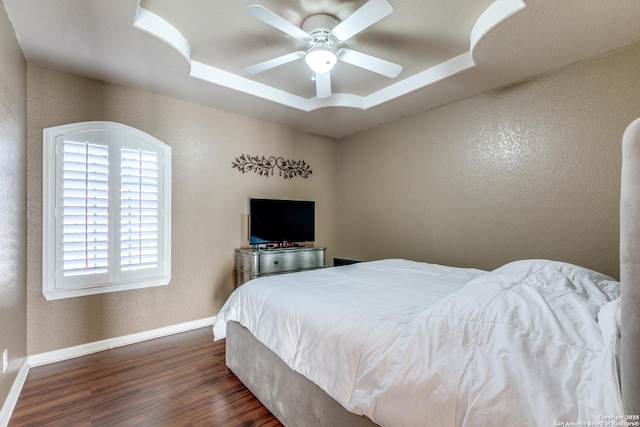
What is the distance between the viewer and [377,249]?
13.8 ft

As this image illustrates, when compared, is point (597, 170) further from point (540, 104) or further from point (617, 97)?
point (540, 104)

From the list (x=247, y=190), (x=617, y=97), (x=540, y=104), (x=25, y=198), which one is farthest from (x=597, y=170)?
(x=25, y=198)

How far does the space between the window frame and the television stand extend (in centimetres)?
80

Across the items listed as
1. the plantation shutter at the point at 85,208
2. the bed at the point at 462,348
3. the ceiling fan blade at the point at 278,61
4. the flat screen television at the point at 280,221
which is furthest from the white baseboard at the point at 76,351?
the ceiling fan blade at the point at 278,61

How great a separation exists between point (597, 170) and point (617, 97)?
0.58 m

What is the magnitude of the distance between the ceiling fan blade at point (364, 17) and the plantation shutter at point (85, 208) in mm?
2427

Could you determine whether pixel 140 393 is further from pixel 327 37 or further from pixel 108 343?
pixel 327 37

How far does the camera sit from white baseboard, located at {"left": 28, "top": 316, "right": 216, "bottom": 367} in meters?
2.54

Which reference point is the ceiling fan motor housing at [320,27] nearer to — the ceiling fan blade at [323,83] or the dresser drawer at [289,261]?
the ceiling fan blade at [323,83]

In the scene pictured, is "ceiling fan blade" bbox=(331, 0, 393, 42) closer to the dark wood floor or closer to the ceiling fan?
the ceiling fan

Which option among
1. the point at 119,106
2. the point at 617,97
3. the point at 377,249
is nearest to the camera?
the point at 617,97

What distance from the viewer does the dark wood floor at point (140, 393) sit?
1.83 metres

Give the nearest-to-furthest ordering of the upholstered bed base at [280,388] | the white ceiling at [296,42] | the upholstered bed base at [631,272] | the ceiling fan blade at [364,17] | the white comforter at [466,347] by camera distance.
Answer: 1. the upholstered bed base at [631,272]
2. the white comforter at [466,347]
3. the upholstered bed base at [280,388]
4. the ceiling fan blade at [364,17]
5. the white ceiling at [296,42]

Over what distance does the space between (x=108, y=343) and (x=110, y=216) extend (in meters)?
1.21
